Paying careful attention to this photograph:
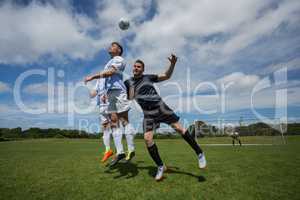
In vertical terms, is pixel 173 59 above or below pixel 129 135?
above

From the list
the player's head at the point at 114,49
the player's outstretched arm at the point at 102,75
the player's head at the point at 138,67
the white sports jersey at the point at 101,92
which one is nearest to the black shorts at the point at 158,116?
the player's head at the point at 138,67

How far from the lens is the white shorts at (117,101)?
5234mm

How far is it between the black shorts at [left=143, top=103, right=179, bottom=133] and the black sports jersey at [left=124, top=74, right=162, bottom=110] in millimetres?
93

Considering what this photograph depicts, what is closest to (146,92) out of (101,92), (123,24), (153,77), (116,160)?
(153,77)

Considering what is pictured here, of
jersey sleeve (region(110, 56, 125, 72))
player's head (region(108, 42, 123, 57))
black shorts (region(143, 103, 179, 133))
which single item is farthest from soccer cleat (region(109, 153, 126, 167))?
player's head (region(108, 42, 123, 57))

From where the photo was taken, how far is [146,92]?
4.78 m

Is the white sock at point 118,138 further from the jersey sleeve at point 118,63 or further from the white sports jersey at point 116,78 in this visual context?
the jersey sleeve at point 118,63

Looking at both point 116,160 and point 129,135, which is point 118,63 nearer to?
point 129,135

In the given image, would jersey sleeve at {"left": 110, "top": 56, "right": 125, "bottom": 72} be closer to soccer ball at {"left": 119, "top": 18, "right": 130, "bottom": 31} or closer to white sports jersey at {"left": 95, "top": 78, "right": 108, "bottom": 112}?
white sports jersey at {"left": 95, "top": 78, "right": 108, "bottom": 112}

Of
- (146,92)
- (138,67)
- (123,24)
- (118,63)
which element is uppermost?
(123,24)

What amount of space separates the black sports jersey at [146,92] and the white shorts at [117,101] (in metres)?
0.44

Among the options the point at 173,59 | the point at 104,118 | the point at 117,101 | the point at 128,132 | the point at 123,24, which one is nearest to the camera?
the point at 173,59

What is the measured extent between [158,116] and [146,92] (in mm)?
575

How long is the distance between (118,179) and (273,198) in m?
2.64
